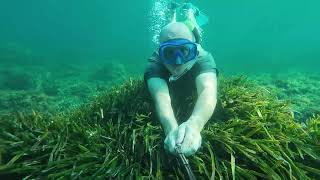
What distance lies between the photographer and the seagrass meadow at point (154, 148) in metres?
3.59

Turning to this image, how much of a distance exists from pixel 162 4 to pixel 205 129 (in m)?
23.9

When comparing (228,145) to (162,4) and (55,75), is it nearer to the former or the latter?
(55,75)

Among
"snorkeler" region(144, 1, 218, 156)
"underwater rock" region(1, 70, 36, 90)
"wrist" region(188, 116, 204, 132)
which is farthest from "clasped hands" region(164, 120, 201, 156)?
"underwater rock" region(1, 70, 36, 90)

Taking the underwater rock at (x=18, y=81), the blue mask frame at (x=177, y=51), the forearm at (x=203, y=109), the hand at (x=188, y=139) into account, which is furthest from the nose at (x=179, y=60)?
the underwater rock at (x=18, y=81)

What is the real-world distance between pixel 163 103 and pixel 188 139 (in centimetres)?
117

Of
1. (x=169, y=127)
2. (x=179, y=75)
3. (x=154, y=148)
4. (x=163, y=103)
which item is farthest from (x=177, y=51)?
(x=154, y=148)

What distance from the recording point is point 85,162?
12.3ft

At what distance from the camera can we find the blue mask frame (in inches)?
196

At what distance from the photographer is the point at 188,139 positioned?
346cm

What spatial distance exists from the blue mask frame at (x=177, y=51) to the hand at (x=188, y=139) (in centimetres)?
160

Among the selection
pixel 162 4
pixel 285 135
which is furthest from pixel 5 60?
pixel 285 135

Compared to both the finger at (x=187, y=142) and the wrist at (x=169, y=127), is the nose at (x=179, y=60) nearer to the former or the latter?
the wrist at (x=169, y=127)

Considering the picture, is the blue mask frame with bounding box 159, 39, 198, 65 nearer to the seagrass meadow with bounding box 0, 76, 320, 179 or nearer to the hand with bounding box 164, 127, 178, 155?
the seagrass meadow with bounding box 0, 76, 320, 179

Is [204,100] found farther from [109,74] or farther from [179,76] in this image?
[109,74]
